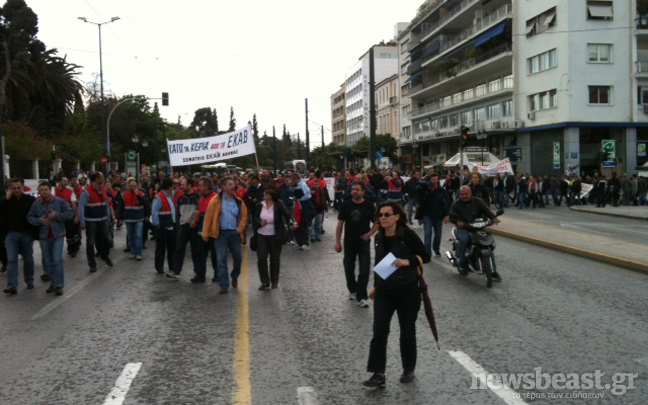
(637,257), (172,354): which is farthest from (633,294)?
(172,354)

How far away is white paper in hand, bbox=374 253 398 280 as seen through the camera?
497 cm

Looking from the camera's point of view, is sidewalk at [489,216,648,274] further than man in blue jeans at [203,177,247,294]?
Yes

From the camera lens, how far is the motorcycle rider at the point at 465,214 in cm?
986

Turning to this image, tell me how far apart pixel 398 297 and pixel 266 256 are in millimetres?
4582

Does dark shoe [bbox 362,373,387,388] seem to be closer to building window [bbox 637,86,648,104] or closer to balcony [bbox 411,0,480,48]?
building window [bbox 637,86,648,104]

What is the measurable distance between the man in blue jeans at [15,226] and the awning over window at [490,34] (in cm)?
4282

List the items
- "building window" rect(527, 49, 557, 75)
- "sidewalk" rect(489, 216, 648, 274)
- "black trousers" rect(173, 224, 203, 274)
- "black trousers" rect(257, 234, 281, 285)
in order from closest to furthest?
"black trousers" rect(257, 234, 281, 285) < "black trousers" rect(173, 224, 203, 274) < "sidewalk" rect(489, 216, 648, 274) < "building window" rect(527, 49, 557, 75)

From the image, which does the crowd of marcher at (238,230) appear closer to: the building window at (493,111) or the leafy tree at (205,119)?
the building window at (493,111)

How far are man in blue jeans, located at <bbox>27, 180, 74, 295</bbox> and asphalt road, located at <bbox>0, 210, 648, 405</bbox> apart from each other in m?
0.36

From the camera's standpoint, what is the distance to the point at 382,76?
102 m

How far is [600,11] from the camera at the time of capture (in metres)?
40.3

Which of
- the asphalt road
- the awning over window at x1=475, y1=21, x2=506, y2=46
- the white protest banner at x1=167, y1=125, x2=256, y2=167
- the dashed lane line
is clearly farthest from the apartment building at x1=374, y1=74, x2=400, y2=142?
the dashed lane line

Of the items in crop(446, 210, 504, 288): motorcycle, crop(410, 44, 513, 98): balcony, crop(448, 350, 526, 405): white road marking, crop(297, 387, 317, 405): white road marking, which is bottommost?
crop(448, 350, 526, 405): white road marking

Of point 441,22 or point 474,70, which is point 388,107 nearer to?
point 441,22
